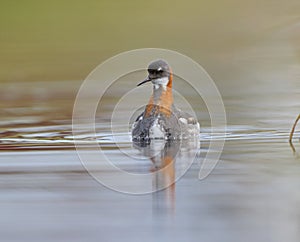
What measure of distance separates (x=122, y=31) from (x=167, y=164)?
218 inches

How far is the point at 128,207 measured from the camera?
93.9 inches

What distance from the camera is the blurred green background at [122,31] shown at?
800 centimetres

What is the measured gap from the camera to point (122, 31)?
895 cm

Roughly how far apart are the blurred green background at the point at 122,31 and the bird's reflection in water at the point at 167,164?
284cm

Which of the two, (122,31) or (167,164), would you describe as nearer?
(167,164)

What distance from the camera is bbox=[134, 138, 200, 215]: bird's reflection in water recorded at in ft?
8.18

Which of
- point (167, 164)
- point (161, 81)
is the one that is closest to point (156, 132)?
point (161, 81)

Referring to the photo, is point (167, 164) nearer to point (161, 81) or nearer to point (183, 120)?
point (183, 120)

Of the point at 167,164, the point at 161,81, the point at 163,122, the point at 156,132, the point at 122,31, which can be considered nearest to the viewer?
the point at 167,164

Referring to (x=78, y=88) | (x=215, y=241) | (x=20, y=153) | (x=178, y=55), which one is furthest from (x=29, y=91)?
(x=215, y=241)

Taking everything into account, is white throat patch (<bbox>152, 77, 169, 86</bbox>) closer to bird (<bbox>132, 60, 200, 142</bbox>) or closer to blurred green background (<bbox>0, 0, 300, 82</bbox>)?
bird (<bbox>132, 60, 200, 142</bbox>)

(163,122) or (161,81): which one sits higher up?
(161,81)

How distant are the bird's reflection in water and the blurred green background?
284 cm

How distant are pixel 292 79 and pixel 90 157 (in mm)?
3599
